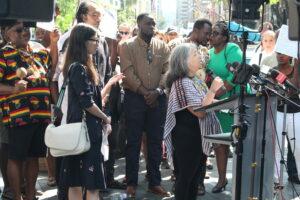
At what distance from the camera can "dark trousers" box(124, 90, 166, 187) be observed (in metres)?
7.63

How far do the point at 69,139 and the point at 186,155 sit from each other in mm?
1209

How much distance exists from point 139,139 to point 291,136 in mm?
1811

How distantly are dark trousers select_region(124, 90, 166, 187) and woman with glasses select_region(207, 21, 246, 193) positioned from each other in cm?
73

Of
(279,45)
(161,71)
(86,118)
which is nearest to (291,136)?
(279,45)

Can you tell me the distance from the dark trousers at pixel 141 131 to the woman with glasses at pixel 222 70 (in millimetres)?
725

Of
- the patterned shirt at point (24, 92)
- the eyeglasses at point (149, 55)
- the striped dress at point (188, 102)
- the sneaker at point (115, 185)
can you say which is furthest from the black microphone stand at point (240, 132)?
the sneaker at point (115, 185)

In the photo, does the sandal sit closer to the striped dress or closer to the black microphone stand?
the striped dress

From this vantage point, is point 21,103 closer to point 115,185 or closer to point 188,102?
point 188,102

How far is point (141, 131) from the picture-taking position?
304 inches

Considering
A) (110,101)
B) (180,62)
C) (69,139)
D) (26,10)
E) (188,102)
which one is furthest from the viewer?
(110,101)

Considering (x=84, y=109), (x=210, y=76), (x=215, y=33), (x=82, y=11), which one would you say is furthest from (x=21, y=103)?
(x=215, y=33)

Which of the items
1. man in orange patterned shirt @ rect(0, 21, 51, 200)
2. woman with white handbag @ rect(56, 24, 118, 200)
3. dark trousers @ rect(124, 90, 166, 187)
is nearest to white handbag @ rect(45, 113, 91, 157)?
woman with white handbag @ rect(56, 24, 118, 200)

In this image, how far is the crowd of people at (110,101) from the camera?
592 centimetres

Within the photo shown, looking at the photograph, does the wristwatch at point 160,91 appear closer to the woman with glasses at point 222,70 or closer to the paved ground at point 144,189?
the woman with glasses at point 222,70
